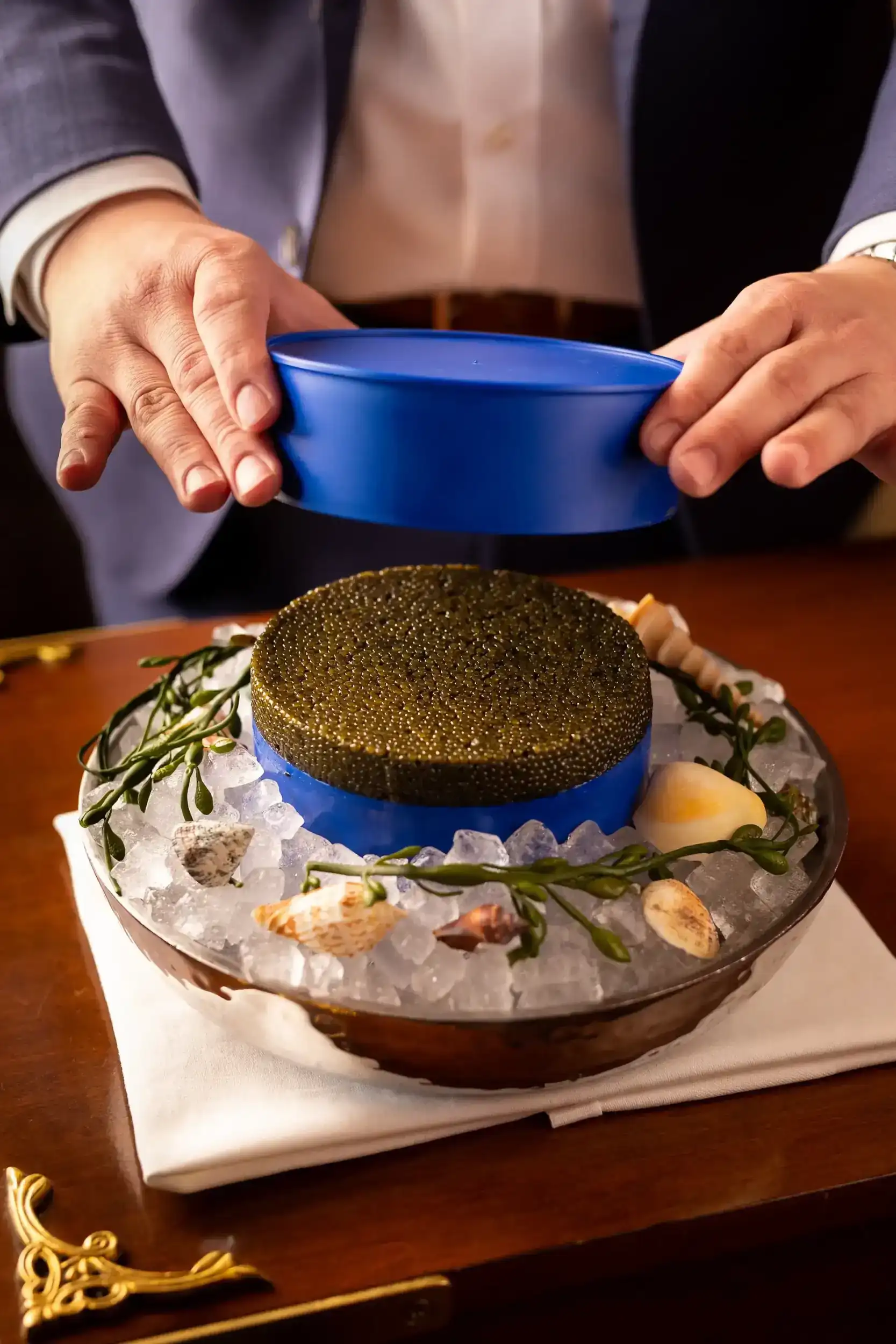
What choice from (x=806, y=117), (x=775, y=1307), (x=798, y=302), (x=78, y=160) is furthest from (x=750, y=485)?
(x=775, y=1307)

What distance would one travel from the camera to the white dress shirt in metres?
1.03

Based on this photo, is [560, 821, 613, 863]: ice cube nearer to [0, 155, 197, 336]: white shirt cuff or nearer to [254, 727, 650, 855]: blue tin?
[254, 727, 650, 855]: blue tin

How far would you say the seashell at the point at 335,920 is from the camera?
0.50 meters

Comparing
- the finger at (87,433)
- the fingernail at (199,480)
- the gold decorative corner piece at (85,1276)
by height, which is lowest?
the gold decorative corner piece at (85,1276)

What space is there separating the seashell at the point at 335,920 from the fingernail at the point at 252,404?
0.78ft

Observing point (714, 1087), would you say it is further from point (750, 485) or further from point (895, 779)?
point (750, 485)

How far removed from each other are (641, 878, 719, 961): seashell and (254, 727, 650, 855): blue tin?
73 mm

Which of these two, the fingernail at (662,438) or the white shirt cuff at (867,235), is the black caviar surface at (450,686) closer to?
the fingernail at (662,438)

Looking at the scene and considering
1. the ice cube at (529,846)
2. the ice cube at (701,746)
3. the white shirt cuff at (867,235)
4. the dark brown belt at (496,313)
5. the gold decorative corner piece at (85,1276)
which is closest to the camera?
the gold decorative corner piece at (85,1276)

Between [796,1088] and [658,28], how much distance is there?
90 cm

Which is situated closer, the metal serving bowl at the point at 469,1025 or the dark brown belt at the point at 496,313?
the metal serving bowl at the point at 469,1025

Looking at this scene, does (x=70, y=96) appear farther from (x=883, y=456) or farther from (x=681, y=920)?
(x=681, y=920)

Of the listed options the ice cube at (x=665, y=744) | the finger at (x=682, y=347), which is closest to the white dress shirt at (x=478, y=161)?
the finger at (x=682, y=347)

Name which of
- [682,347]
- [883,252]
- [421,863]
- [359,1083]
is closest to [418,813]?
[421,863]
